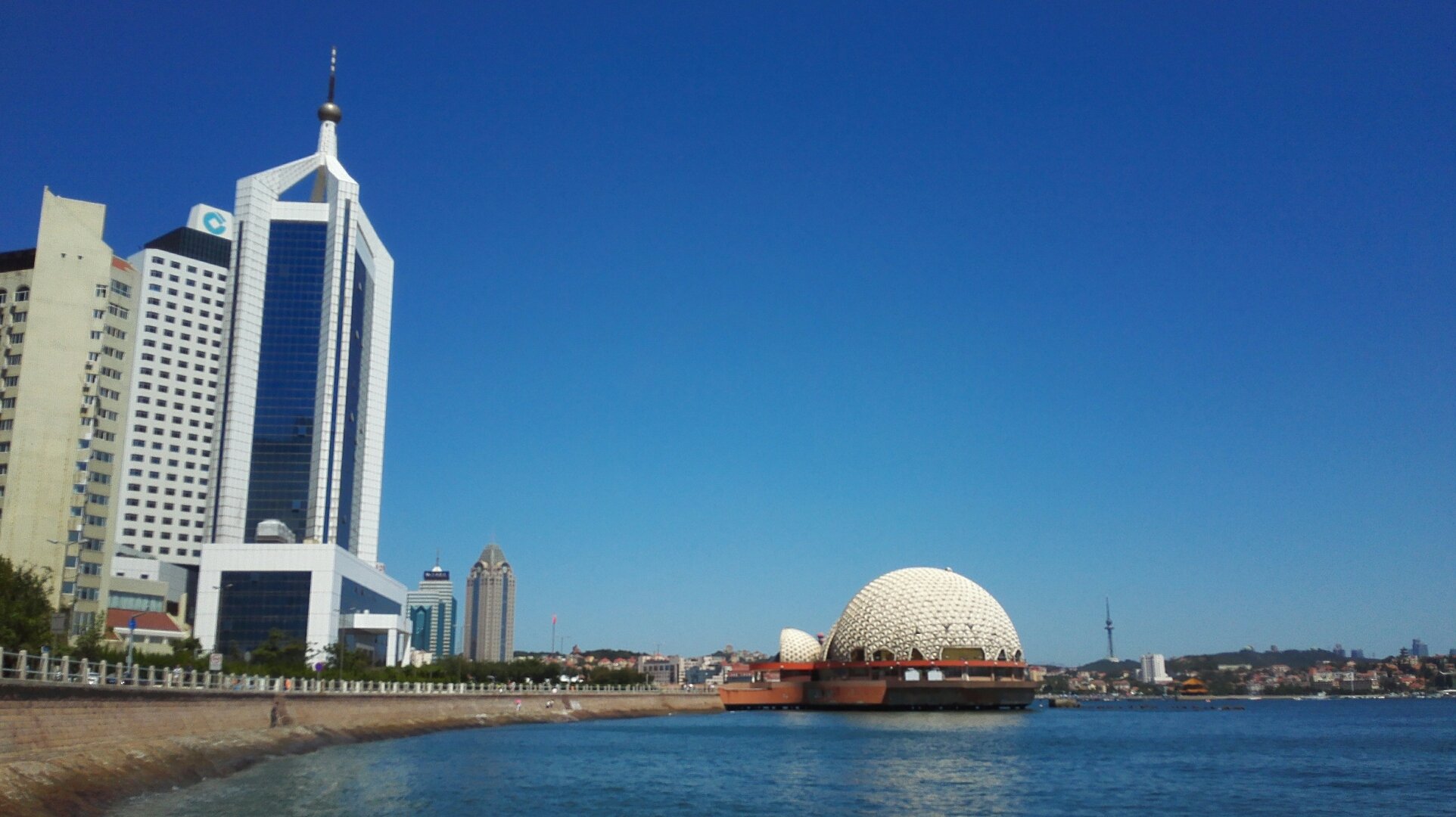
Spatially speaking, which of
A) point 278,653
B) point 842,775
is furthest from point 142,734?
point 278,653

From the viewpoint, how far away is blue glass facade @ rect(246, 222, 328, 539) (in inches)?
5261

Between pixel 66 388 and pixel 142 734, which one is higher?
pixel 66 388

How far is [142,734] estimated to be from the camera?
138ft

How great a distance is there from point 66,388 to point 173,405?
69.5 m

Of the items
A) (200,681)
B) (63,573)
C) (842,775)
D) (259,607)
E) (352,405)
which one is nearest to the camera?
(842,775)

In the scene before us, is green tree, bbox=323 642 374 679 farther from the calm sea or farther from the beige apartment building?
the beige apartment building

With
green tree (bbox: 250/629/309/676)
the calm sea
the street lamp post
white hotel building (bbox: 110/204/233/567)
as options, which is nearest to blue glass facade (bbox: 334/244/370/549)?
white hotel building (bbox: 110/204/233/567)

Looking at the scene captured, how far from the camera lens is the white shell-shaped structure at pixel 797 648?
507 ft

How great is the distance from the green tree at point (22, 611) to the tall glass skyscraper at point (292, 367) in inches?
2748

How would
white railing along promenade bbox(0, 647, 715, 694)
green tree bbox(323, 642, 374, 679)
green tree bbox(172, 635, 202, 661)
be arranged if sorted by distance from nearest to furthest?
white railing along promenade bbox(0, 647, 715, 694) → green tree bbox(172, 635, 202, 661) → green tree bbox(323, 642, 374, 679)

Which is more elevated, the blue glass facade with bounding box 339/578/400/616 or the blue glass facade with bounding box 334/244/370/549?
the blue glass facade with bounding box 334/244/370/549

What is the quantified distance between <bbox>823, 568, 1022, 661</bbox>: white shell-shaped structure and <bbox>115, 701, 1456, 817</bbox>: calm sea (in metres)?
35.7

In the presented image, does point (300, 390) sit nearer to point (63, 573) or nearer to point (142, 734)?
point (63, 573)

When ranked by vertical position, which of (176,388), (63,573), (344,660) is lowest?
(344,660)
